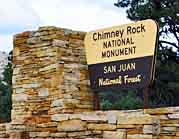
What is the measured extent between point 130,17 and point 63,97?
29.0ft

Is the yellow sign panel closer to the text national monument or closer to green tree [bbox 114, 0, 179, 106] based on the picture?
the text national monument

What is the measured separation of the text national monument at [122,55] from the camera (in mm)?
7207

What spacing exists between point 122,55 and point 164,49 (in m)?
8.97

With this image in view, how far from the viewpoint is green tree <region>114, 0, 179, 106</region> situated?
15820 mm

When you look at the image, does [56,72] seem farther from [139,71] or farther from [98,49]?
[139,71]

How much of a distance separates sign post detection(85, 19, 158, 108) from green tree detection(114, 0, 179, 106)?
7854 millimetres

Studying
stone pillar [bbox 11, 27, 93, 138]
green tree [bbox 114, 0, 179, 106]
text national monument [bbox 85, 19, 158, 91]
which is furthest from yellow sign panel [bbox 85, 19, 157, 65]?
green tree [bbox 114, 0, 179, 106]

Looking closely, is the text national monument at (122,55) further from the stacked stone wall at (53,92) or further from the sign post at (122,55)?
the stacked stone wall at (53,92)

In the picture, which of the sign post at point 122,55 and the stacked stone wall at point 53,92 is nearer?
the sign post at point 122,55

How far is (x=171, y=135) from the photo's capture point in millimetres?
6703

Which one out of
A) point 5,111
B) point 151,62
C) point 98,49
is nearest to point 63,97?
point 98,49

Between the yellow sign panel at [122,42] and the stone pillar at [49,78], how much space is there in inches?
12.4

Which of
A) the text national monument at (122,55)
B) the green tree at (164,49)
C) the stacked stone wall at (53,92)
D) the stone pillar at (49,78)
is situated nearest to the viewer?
the text national monument at (122,55)

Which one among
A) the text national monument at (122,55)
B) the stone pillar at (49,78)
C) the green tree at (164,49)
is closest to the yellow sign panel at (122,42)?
the text national monument at (122,55)
